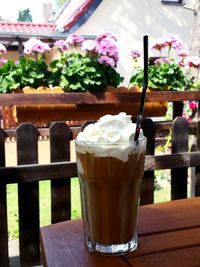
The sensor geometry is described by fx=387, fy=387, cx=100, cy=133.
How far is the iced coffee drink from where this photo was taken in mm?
769

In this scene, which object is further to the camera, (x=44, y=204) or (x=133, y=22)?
(x=133, y=22)

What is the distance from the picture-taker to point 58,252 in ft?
2.66

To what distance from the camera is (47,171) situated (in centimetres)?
181

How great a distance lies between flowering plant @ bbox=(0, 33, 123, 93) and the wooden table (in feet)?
4.84

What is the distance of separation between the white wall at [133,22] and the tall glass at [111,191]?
872 cm

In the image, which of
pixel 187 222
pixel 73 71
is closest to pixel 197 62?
pixel 73 71

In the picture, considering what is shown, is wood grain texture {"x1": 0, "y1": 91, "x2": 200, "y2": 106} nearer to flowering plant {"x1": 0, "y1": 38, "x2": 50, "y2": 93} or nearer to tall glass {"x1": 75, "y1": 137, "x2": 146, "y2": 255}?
flowering plant {"x1": 0, "y1": 38, "x2": 50, "y2": 93}

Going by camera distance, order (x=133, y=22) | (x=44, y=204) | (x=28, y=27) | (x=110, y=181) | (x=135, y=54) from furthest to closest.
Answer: (x=28, y=27) < (x=133, y=22) < (x=44, y=204) < (x=135, y=54) < (x=110, y=181)

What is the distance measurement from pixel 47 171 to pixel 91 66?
105cm

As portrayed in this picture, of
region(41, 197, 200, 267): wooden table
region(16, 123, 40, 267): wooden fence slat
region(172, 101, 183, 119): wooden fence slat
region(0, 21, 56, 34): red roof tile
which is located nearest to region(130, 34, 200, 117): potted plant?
region(172, 101, 183, 119): wooden fence slat

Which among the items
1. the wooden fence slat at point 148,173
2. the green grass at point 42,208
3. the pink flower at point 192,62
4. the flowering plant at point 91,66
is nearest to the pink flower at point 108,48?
the flowering plant at point 91,66

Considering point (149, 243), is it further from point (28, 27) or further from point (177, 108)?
point (28, 27)

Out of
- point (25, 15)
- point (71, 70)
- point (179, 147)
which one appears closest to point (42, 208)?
point (71, 70)

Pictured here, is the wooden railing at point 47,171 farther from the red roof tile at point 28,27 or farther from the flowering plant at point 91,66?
the red roof tile at point 28,27
